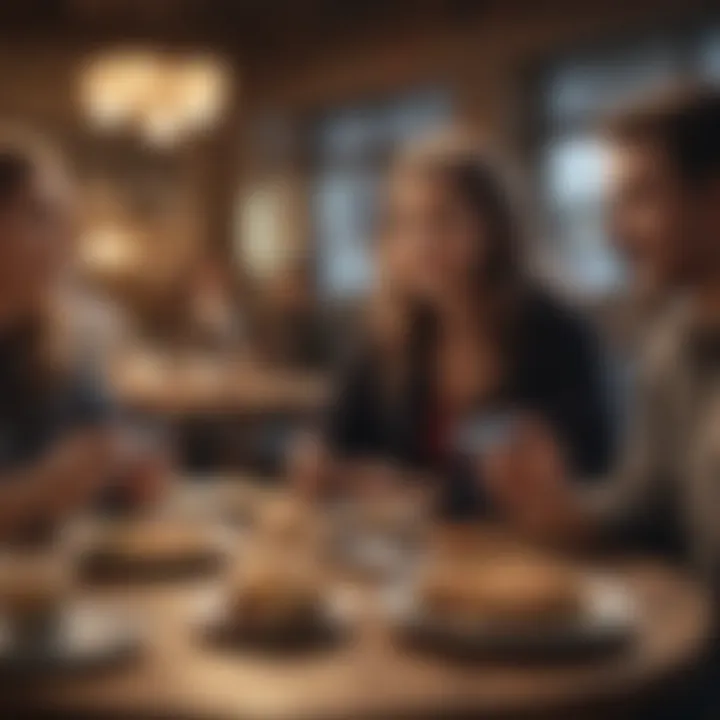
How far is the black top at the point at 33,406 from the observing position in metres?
1.19

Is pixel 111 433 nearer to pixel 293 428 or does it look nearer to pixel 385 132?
pixel 293 428

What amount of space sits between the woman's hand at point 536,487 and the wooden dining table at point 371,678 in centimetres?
6

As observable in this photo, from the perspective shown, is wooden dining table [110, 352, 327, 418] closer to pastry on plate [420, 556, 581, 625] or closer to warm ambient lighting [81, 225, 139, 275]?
warm ambient lighting [81, 225, 139, 275]

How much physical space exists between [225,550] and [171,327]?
0.18 metres

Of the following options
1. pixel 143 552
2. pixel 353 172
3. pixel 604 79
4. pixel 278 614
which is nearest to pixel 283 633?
pixel 278 614

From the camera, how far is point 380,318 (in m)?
1.17

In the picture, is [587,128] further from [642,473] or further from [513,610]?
[513,610]

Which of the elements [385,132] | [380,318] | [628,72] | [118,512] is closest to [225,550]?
[118,512]

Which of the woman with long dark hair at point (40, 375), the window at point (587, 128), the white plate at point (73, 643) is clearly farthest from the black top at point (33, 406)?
the window at point (587, 128)

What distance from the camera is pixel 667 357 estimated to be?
1.14 metres

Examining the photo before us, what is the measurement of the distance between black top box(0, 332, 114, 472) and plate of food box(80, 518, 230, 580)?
9 centimetres

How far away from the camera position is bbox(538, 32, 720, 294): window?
3.72ft

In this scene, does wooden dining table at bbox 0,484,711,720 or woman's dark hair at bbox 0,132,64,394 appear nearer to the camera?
wooden dining table at bbox 0,484,711,720

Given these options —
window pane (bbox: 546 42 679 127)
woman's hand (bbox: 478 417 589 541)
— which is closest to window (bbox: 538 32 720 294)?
window pane (bbox: 546 42 679 127)
